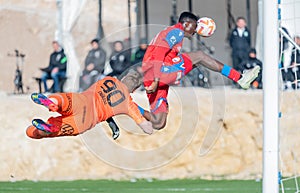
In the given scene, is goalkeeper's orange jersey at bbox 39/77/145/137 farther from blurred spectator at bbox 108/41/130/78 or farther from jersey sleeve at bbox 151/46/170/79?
blurred spectator at bbox 108/41/130/78

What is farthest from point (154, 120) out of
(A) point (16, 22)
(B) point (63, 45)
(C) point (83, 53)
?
(A) point (16, 22)

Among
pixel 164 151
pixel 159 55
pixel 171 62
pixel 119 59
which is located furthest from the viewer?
pixel 164 151

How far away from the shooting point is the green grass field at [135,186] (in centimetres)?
1770

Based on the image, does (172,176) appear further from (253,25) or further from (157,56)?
(157,56)

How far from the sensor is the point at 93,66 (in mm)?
19656

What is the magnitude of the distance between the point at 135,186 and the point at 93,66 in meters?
2.41

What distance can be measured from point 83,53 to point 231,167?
17.2ft

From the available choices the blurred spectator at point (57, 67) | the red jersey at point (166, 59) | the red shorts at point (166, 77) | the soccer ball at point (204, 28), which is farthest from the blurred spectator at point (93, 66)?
the soccer ball at point (204, 28)

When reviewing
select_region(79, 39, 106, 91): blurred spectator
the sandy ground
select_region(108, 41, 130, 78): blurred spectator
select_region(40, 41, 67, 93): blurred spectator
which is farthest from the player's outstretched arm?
select_region(40, 41, 67, 93): blurred spectator

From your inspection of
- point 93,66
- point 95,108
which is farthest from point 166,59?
point 93,66

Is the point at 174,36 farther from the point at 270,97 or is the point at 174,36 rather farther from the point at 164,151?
the point at 164,151

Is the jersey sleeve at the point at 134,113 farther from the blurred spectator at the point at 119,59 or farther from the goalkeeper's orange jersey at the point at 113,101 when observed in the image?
the blurred spectator at the point at 119,59

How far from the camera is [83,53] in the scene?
23.7m

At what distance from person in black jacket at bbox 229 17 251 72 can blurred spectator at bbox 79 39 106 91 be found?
2.46 m
